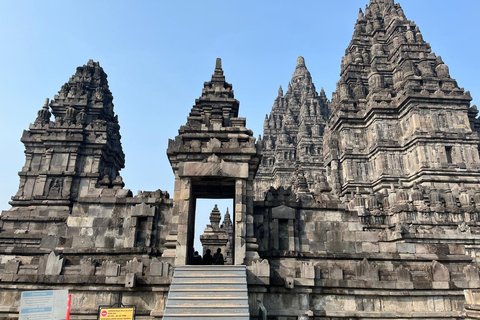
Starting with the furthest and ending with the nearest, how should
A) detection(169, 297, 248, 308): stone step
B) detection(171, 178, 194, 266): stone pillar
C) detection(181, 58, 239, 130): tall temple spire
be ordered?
1. detection(181, 58, 239, 130): tall temple spire
2. detection(171, 178, 194, 266): stone pillar
3. detection(169, 297, 248, 308): stone step

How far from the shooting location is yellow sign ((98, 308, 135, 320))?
9703 millimetres

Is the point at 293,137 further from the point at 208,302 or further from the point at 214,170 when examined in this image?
the point at 208,302

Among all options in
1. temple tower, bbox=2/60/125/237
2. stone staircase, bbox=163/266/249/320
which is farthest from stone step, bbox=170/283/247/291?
temple tower, bbox=2/60/125/237

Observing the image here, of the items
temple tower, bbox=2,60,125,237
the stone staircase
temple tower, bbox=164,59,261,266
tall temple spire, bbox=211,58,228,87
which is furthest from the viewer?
temple tower, bbox=2,60,125,237

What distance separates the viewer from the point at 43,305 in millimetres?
8445

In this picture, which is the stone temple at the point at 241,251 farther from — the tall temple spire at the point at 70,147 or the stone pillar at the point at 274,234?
the tall temple spire at the point at 70,147

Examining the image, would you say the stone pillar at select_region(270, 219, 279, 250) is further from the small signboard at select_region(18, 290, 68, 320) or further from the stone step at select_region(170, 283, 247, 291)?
the small signboard at select_region(18, 290, 68, 320)

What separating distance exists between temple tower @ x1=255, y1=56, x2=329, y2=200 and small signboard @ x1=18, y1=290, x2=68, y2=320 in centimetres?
4577

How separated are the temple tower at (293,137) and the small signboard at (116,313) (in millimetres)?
44131

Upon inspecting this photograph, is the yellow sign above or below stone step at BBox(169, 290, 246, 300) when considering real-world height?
below

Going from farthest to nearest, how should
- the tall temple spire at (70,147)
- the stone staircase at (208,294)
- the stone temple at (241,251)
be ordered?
1. the tall temple spire at (70,147)
2. the stone temple at (241,251)
3. the stone staircase at (208,294)

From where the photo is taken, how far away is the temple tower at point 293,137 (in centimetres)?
5981

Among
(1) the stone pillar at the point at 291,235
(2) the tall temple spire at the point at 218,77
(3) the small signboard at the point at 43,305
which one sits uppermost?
(2) the tall temple spire at the point at 218,77

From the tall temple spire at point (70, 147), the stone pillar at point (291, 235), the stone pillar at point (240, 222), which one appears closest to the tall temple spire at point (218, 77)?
the stone pillar at point (240, 222)
